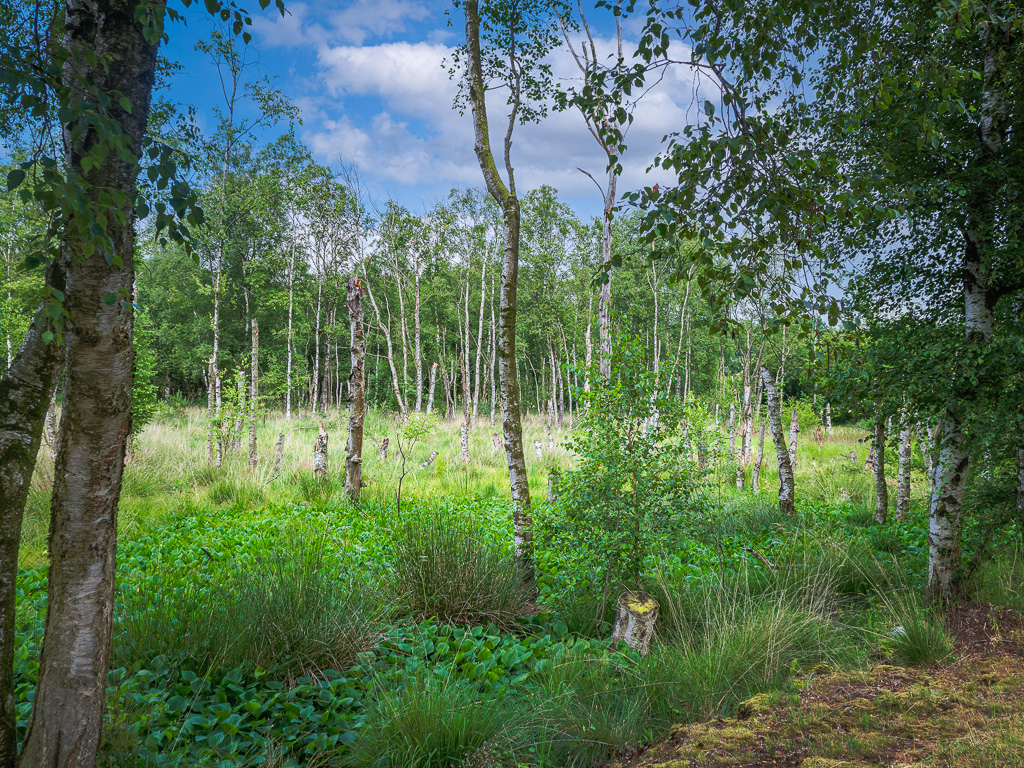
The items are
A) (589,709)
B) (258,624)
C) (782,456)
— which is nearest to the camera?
(589,709)

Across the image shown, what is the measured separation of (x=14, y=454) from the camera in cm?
231

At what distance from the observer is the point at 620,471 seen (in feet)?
14.9

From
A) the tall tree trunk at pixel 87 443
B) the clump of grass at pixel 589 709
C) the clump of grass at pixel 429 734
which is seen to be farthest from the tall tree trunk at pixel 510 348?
the tall tree trunk at pixel 87 443

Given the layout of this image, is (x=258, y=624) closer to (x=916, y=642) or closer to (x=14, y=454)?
(x=14, y=454)

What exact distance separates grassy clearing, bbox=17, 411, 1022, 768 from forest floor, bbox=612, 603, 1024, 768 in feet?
0.68

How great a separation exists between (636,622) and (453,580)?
161cm

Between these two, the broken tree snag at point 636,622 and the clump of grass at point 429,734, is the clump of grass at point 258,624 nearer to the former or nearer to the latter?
the clump of grass at point 429,734

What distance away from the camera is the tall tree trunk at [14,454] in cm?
221

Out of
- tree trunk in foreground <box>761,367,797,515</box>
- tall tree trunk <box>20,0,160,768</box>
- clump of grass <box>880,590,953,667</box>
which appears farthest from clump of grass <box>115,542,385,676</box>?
tree trunk in foreground <box>761,367,797,515</box>

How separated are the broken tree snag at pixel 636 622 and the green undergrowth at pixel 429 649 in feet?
0.45

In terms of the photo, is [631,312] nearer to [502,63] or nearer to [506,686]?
[502,63]

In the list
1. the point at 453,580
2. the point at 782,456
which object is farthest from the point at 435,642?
the point at 782,456

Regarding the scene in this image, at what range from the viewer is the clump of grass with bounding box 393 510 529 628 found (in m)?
4.27

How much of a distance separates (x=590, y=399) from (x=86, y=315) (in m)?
3.76
